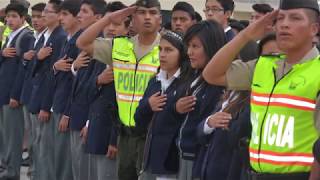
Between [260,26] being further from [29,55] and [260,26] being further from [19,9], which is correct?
[19,9]

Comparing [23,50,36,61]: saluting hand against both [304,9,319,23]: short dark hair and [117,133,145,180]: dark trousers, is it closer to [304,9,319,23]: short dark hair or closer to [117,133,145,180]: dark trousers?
[117,133,145,180]: dark trousers

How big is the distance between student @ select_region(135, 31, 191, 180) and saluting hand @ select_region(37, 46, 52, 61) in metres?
2.50

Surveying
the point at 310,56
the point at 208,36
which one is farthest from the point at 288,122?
the point at 208,36

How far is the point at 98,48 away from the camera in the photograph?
6125 mm

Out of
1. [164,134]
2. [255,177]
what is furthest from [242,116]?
[164,134]

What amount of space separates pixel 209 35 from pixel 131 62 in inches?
47.0

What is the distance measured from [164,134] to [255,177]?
136 cm

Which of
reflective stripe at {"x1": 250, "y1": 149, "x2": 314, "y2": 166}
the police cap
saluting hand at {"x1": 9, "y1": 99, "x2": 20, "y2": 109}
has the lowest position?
saluting hand at {"x1": 9, "y1": 99, "x2": 20, "y2": 109}

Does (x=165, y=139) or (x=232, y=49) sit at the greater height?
(x=232, y=49)

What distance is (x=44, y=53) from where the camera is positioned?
24.8 ft

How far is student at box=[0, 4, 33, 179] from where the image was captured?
27.6 feet

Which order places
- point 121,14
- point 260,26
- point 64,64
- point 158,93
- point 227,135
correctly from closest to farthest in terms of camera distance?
point 260,26 < point 227,135 < point 158,93 < point 121,14 < point 64,64

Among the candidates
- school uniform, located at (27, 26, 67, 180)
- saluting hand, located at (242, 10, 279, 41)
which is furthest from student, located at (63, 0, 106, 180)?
saluting hand, located at (242, 10, 279, 41)

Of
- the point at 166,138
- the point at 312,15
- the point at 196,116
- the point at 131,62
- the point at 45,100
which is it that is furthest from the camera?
the point at 45,100
